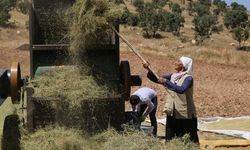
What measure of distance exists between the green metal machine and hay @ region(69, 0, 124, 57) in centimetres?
17

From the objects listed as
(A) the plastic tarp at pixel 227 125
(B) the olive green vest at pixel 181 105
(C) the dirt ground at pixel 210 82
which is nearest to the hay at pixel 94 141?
(B) the olive green vest at pixel 181 105

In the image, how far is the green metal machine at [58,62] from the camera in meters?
6.38

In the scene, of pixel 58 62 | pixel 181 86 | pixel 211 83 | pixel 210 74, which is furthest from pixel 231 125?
pixel 210 74

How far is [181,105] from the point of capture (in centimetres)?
684

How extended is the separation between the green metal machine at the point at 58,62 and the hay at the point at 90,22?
6.6 inches

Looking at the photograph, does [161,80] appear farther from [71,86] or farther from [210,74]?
[210,74]

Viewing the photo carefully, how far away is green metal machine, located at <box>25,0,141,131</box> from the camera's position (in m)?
6.38

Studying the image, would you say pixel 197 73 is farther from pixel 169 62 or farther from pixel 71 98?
pixel 71 98

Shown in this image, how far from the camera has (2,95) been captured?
6949mm

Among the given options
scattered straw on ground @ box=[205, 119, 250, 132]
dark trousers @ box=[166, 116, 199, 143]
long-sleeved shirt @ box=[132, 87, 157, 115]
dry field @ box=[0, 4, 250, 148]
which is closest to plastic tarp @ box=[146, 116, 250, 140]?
scattered straw on ground @ box=[205, 119, 250, 132]

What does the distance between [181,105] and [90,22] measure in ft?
5.25

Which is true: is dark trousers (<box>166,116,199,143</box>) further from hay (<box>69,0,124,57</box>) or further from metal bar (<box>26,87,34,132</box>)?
metal bar (<box>26,87,34,132</box>)

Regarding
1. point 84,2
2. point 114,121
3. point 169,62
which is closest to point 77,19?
point 84,2

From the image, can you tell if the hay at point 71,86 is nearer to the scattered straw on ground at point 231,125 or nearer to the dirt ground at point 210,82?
the dirt ground at point 210,82
